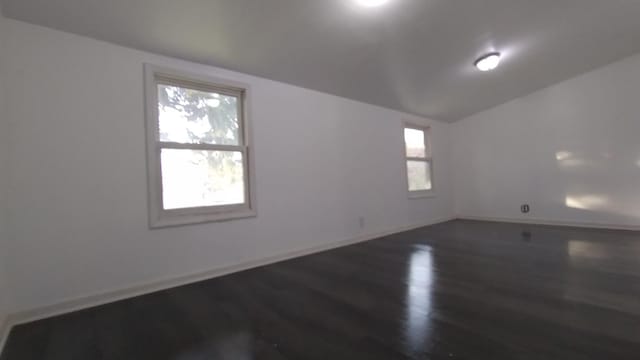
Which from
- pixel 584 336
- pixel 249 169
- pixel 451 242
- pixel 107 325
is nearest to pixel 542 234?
pixel 451 242

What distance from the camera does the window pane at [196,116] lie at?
2.74 m

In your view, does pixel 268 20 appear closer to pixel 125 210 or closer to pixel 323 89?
pixel 323 89

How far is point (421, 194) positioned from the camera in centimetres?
542

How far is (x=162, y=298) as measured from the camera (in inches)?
91.8

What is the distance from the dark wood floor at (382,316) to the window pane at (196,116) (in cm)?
138

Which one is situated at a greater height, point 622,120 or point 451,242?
point 622,120

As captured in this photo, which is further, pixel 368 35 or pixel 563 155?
pixel 563 155

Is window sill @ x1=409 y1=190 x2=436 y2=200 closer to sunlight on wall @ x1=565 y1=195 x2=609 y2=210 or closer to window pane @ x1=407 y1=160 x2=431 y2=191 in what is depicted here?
window pane @ x1=407 y1=160 x2=431 y2=191

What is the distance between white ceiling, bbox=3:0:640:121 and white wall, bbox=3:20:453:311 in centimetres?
24

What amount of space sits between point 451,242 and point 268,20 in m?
3.37

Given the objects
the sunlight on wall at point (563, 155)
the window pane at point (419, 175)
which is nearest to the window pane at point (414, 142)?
the window pane at point (419, 175)

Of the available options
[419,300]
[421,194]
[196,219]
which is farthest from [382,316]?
[421,194]

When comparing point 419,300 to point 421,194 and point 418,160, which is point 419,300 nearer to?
point 421,194

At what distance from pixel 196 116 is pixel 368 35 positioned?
1835 millimetres
